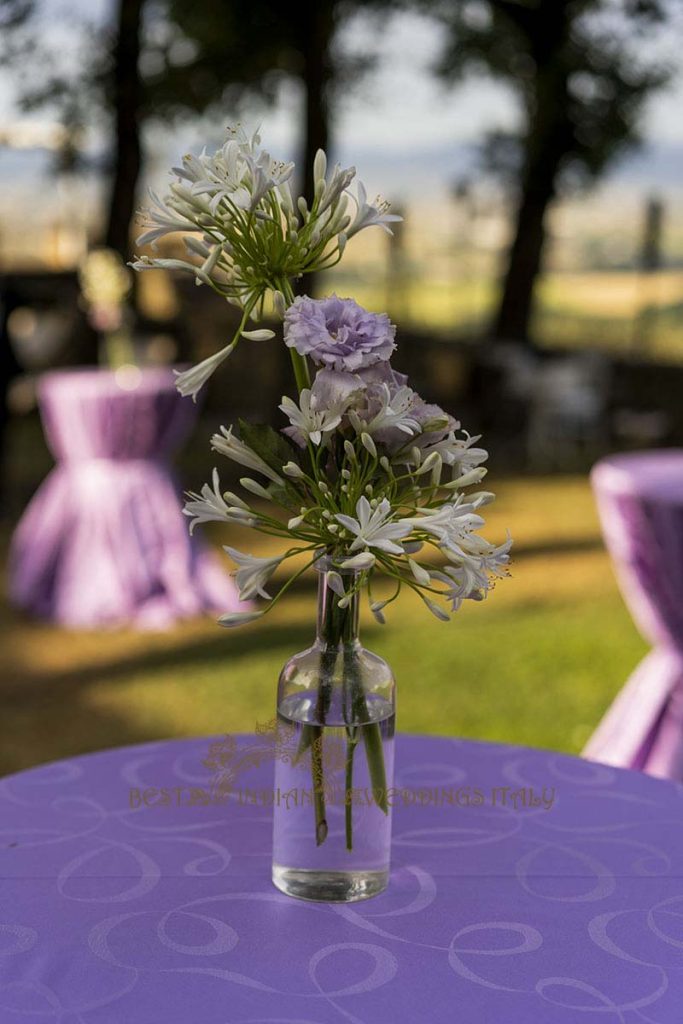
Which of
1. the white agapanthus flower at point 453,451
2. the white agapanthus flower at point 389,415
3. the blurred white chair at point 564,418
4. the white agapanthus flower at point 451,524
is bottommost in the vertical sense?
the blurred white chair at point 564,418

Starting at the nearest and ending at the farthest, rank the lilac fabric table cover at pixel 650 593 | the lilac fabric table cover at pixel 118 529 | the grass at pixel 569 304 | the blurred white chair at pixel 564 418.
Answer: the lilac fabric table cover at pixel 650 593 → the lilac fabric table cover at pixel 118 529 → the blurred white chair at pixel 564 418 → the grass at pixel 569 304

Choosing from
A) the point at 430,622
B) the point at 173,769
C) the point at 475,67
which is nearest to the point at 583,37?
the point at 475,67

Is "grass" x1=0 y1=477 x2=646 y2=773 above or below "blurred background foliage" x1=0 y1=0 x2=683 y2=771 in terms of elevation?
below

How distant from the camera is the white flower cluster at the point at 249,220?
1394 mm

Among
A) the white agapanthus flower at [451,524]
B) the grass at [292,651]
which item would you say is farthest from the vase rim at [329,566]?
the grass at [292,651]

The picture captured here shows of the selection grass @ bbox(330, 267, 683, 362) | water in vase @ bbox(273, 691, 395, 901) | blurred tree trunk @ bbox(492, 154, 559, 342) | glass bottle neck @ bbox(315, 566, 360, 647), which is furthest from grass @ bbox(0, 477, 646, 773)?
blurred tree trunk @ bbox(492, 154, 559, 342)

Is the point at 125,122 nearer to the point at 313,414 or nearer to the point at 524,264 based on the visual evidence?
the point at 524,264

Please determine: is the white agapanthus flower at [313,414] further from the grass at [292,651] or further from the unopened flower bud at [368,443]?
the grass at [292,651]

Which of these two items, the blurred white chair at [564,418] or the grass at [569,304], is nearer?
the blurred white chair at [564,418]

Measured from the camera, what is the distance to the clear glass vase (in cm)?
152

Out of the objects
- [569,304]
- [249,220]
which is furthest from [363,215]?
[569,304]

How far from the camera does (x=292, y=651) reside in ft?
17.6

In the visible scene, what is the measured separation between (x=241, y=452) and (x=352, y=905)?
56cm

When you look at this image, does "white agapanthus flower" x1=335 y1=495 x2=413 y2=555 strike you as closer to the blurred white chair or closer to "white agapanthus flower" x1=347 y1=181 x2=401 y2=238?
"white agapanthus flower" x1=347 y1=181 x2=401 y2=238
